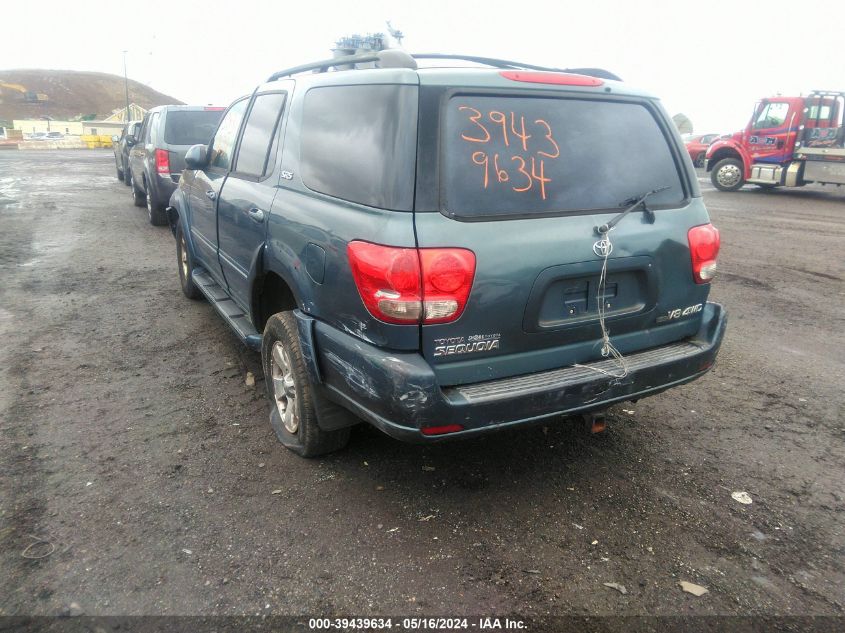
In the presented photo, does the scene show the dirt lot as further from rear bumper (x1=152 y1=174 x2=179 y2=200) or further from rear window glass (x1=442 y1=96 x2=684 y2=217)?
rear bumper (x1=152 y1=174 x2=179 y2=200)

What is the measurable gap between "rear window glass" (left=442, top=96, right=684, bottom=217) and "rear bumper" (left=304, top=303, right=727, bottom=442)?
70 centimetres

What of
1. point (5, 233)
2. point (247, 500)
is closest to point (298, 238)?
point (247, 500)

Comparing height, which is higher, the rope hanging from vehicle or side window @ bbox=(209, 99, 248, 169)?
side window @ bbox=(209, 99, 248, 169)

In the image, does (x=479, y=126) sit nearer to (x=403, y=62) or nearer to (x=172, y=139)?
(x=403, y=62)

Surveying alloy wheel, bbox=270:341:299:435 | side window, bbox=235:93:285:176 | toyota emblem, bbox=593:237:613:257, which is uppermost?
side window, bbox=235:93:285:176

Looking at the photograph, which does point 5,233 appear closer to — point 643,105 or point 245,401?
point 245,401

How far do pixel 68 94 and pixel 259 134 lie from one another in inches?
6345

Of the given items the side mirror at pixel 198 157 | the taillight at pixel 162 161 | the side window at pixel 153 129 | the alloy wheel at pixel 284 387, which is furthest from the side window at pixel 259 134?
the side window at pixel 153 129

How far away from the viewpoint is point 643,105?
325cm

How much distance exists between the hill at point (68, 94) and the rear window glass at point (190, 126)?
421ft

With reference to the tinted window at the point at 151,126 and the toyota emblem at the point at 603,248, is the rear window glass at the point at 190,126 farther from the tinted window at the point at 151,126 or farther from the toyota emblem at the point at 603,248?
the toyota emblem at the point at 603,248

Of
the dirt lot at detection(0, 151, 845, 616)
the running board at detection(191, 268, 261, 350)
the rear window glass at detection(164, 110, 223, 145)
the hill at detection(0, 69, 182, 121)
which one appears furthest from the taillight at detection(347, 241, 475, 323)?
the hill at detection(0, 69, 182, 121)

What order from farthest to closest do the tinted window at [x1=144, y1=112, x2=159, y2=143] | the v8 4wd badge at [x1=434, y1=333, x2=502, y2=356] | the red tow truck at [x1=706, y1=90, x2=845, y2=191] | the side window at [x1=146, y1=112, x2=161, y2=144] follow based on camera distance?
the red tow truck at [x1=706, y1=90, x2=845, y2=191] → the tinted window at [x1=144, y1=112, x2=159, y2=143] → the side window at [x1=146, y1=112, x2=161, y2=144] → the v8 4wd badge at [x1=434, y1=333, x2=502, y2=356]

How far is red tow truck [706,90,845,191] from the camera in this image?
17422mm
